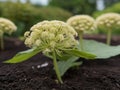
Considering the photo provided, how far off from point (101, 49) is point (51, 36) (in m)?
0.81

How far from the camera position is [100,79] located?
2688mm

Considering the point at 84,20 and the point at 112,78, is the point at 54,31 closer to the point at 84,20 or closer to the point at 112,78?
the point at 112,78

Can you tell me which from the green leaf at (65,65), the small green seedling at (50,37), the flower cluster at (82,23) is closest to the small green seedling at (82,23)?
the flower cluster at (82,23)

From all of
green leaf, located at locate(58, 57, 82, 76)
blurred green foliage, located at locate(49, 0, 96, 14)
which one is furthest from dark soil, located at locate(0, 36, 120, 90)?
blurred green foliage, located at locate(49, 0, 96, 14)

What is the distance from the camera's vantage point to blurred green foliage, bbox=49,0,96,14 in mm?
15216

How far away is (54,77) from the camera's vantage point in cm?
276

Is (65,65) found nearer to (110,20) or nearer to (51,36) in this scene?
(51,36)

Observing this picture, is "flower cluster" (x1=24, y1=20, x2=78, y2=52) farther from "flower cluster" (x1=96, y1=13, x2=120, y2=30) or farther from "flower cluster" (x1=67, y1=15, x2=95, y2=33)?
"flower cluster" (x1=96, y1=13, x2=120, y2=30)

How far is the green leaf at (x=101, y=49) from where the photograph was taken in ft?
9.10

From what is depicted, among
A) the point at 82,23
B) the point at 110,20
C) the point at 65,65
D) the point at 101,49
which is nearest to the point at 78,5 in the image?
the point at 110,20

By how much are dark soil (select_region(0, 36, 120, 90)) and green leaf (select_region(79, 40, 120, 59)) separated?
13cm

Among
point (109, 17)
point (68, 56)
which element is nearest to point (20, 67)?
point (68, 56)

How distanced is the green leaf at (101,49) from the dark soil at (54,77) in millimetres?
135

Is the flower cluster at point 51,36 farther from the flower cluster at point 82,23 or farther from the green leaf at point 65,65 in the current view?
the flower cluster at point 82,23
